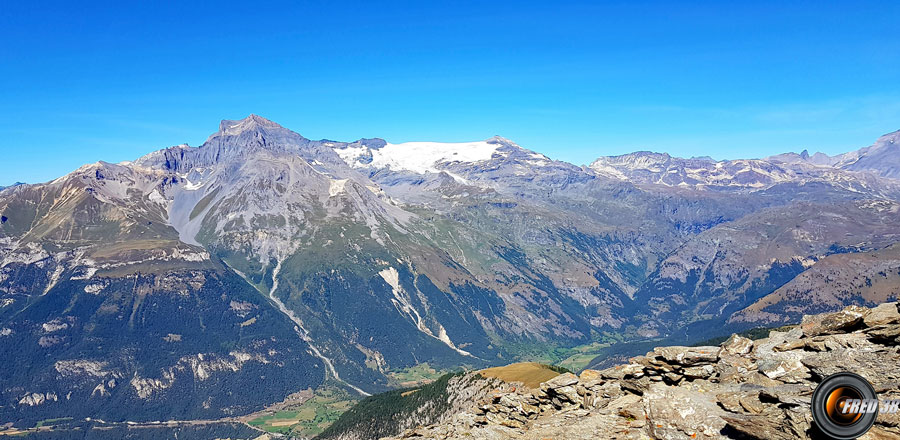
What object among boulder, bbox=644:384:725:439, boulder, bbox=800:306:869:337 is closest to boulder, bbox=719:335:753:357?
boulder, bbox=800:306:869:337

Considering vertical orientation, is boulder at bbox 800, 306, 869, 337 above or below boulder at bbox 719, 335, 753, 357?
above

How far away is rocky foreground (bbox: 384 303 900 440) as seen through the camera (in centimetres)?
3409

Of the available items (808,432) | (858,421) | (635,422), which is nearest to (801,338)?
(635,422)

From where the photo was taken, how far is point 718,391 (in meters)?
43.1

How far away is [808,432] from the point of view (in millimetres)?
30203

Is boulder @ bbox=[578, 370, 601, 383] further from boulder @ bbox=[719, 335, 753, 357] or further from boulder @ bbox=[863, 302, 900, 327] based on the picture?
boulder @ bbox=[863, 302, 900, 327]

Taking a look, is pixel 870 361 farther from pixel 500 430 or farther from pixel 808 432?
pixel 500 430

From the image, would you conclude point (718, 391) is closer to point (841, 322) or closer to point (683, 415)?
point (683, 415)

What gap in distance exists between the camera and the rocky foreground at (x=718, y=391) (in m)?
34.1

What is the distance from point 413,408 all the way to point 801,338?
472 feet

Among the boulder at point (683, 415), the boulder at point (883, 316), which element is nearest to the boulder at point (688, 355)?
the boulder at point (683, 415)

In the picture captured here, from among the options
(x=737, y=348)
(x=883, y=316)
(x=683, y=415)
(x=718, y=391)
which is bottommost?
Result: (x=683, y=415)

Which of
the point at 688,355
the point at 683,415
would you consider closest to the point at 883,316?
the point at 688,355

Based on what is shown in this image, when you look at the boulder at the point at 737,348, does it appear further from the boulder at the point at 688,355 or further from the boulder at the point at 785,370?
the boulder at the point at 785,370
